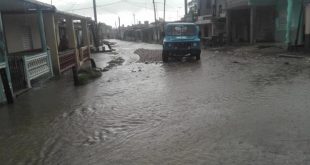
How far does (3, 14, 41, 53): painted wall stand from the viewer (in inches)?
689

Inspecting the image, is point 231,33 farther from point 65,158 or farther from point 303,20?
point 65,158

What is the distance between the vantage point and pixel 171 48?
20719 mm

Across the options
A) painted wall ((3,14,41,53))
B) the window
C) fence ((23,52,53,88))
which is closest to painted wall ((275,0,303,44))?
fence ((23,52,53,88))

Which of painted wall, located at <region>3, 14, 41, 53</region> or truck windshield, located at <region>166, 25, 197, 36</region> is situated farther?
truck windshield, located at <region>166, 25, 197, 36</region>

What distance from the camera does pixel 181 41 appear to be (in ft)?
67.7

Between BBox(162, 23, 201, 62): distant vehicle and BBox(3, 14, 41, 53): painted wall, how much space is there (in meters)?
7.62

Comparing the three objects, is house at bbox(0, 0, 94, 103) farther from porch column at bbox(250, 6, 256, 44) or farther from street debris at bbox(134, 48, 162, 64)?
porch column at bbox(250, 6, 256, 44)

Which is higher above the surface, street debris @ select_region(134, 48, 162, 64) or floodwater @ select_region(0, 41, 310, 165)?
floodwater @ select_region(0, 41, 310, 165)

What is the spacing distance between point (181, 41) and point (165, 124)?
14173 millimetres

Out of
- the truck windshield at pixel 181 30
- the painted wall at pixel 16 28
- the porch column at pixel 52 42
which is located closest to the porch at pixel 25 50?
the painted wall at pixel 16 28

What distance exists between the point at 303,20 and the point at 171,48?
8.80 meters

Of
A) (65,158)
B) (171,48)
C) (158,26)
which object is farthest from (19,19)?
(158,26)

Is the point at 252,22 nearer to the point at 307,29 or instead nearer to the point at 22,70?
the point at 307,29

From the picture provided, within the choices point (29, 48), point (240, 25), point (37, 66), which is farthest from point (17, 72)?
point (240, 25)
